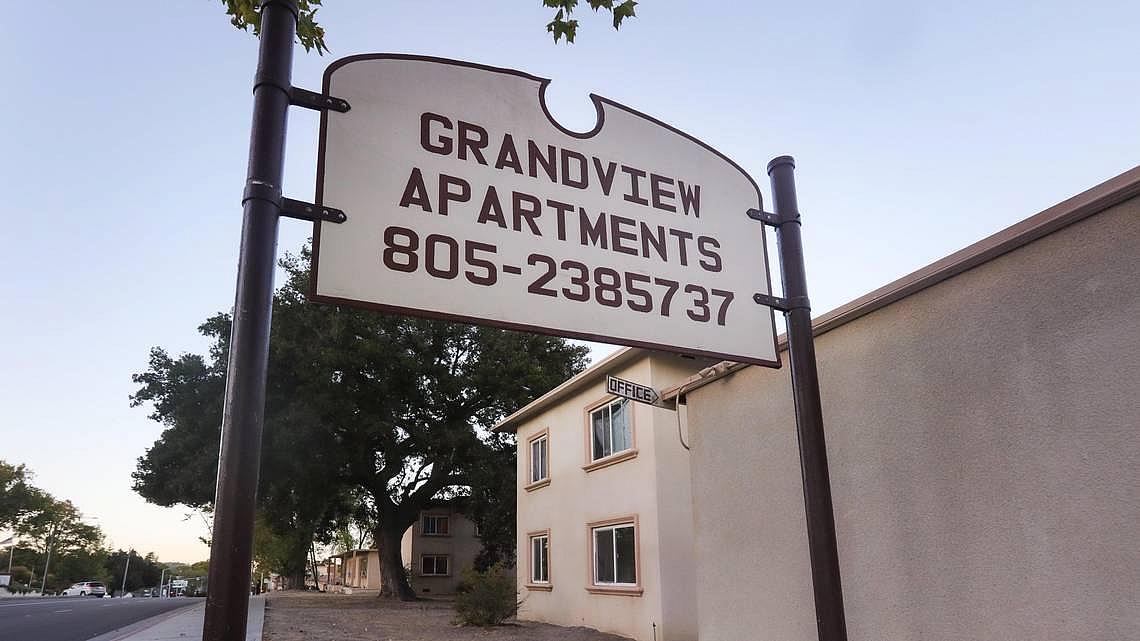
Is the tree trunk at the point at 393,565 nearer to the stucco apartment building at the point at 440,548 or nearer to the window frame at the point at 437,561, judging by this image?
the stucco apartment building at the point at 440,548

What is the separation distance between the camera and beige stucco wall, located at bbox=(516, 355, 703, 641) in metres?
15.0

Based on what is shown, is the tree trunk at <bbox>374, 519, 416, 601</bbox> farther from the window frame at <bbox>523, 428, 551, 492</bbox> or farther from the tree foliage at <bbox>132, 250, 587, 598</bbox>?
the window frame at <bbox>523, 428, 551, 492</bbox>

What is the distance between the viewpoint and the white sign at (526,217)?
2.59 m

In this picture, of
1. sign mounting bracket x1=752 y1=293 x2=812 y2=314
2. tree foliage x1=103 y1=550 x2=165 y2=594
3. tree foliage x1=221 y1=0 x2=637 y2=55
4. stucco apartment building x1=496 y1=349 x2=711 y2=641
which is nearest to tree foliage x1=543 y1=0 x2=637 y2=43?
tree foliage x1=221 y1=0 x2=637 y2=55

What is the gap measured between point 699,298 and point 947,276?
234 cm

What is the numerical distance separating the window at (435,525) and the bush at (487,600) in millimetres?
25077

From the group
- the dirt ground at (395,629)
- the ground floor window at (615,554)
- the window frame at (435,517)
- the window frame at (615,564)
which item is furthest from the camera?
the window frame at (435,517)

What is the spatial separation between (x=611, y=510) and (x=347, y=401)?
14451 mm

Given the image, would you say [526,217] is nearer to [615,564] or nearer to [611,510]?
[611,510]

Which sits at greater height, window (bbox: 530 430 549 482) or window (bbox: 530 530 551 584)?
window (bbox: 530 430 549 482)

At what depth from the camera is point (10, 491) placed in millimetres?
72500

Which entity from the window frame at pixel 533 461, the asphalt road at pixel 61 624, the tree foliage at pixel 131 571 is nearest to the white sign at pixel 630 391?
the window frame at pixel 533 461

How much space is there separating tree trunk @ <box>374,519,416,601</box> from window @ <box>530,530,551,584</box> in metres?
13.4

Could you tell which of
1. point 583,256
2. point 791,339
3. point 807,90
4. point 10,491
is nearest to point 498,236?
point 583,256
